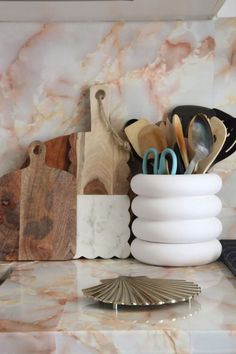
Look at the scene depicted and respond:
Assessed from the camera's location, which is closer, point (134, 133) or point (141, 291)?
point (141, 291)

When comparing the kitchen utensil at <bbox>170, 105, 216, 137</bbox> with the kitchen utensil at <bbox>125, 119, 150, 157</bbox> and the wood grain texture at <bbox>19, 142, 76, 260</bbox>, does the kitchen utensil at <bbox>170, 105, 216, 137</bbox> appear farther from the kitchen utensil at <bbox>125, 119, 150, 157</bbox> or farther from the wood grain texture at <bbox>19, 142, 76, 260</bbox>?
the wood grain texture at <bbox>19, 142, 76, 260</bbox>

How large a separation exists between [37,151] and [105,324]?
1.82ft

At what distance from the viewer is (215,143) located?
3.36ft

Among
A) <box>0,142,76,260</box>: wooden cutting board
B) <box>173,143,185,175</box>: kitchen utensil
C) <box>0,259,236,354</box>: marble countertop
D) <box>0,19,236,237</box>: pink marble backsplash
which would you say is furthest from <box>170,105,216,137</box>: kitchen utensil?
<box>0,259,236,354</box>: marble countertop

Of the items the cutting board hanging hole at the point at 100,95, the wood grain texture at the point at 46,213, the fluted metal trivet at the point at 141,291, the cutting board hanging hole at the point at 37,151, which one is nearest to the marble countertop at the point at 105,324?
the fluted metal trivet at the point at 141,291

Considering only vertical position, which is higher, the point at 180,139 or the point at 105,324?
the point at 180,139

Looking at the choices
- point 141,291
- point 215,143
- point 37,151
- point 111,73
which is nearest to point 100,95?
point 111,73

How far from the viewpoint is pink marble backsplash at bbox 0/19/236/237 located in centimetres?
117

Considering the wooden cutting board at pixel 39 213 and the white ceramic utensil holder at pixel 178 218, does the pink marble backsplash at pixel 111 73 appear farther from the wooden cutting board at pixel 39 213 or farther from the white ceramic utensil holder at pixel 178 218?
the white ceramic utensil holder at pixel 178 218

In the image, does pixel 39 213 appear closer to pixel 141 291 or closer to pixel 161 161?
pixel 161 161

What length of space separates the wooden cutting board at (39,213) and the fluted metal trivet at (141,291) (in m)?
0.29

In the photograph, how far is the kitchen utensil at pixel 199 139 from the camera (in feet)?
3.33

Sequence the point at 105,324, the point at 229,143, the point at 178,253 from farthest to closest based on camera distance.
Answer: the point at 229,143 < the point at 178,253 < the point at 105,324

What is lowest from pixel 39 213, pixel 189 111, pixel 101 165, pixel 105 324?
pixel 105 324
